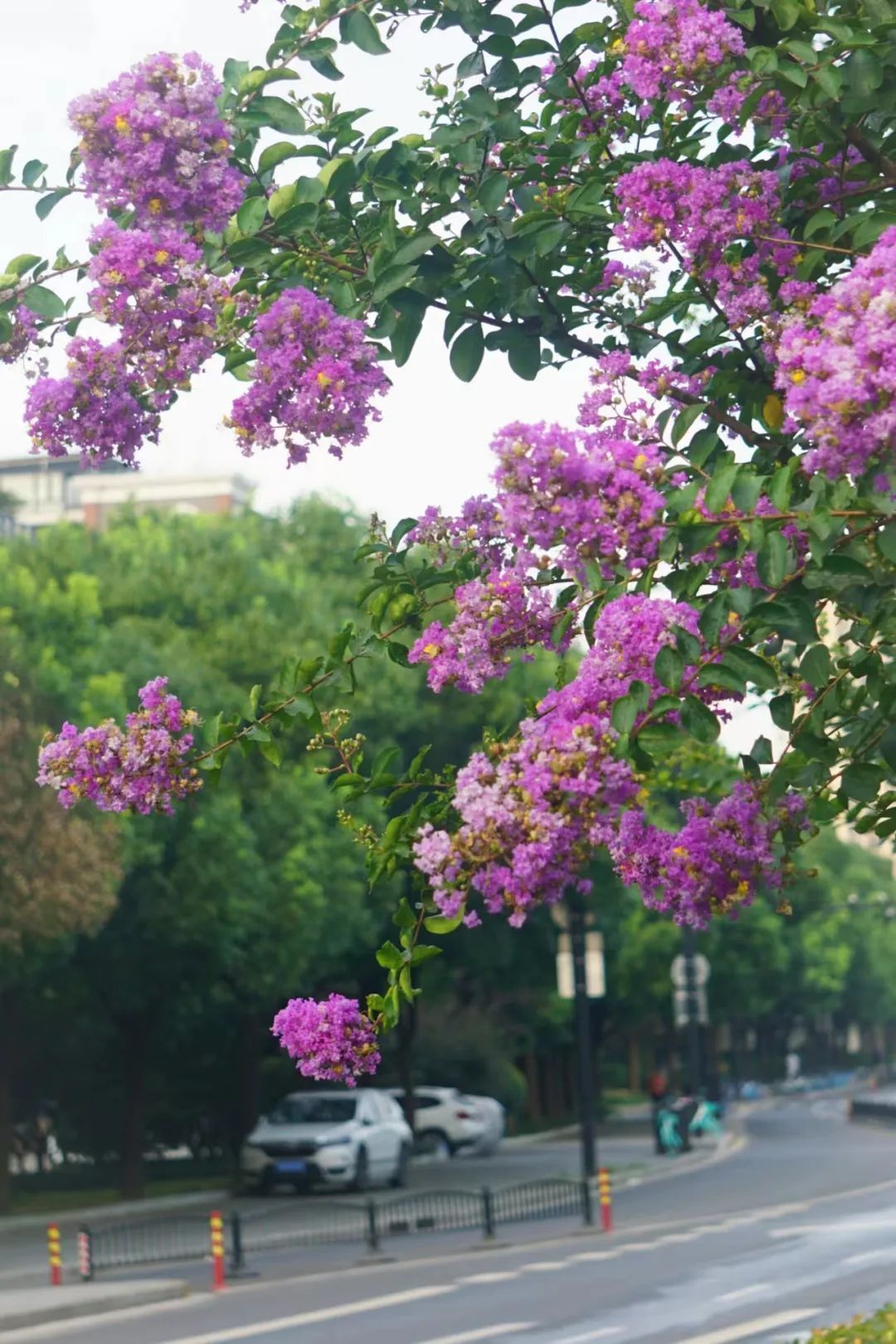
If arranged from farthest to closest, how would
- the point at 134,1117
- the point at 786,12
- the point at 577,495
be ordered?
the point at 134,1117, the point at 786,12, the point at 577,495

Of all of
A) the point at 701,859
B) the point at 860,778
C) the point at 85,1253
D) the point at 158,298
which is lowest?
the point at 85,1253

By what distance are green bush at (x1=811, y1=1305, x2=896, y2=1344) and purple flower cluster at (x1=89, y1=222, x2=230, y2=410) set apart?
674 cm

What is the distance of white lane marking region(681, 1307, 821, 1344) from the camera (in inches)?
697

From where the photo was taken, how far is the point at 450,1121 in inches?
2021

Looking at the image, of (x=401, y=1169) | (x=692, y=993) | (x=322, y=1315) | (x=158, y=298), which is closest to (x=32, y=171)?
(x=158, y=298)

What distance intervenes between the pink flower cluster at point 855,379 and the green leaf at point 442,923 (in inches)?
54.6

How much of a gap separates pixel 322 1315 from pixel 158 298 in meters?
15.9

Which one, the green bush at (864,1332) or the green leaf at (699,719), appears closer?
the green leaf at (699,719)

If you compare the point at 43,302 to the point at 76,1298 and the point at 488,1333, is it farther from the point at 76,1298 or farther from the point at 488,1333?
the point at 76,1298

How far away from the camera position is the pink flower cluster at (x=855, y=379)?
189 inches

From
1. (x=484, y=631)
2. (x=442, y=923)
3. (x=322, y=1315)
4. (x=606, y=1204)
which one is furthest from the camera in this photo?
(x=606, y=1204)

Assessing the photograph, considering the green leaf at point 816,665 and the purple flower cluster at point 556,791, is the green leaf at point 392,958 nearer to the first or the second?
the purple flower cluster at point 556,791

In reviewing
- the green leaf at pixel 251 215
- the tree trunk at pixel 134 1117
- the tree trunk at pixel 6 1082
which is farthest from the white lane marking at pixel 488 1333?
the tree trunk at pixel 134 1117

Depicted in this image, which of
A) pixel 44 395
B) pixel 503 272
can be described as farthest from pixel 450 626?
pixel 44 395
